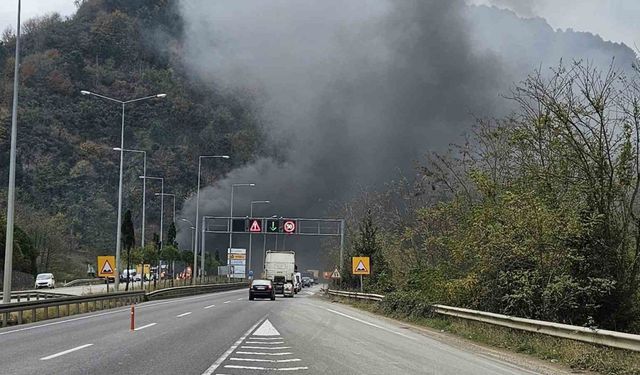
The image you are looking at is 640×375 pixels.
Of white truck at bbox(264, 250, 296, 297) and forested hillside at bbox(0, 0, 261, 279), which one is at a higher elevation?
forested hillside at bbox(0, 0, 261, 279)

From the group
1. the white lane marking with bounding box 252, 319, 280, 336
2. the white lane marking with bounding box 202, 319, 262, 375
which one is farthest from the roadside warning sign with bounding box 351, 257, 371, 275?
the white lane marking with bounding box 202, 319, 262, 375

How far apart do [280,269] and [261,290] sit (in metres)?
13.9

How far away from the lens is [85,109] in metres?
124

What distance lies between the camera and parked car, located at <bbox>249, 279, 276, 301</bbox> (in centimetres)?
5272

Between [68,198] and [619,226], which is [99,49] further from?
[619,226]

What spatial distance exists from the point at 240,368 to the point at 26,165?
106589mm

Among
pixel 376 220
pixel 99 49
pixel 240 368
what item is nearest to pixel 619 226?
pixel 240 368

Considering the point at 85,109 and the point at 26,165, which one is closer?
the point at 26,165

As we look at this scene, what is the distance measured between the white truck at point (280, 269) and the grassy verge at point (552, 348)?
40.4 meters

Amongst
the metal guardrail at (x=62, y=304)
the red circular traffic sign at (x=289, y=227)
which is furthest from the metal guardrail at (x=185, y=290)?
the red circular traffic sign at (x=289, y=227)

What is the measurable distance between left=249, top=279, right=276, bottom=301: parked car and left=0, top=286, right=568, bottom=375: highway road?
2841 cm

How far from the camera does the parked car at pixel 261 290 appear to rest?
52719mm

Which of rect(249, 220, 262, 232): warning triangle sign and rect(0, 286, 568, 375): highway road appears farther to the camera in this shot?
rect(249, 220, 262, 232): warning triangle sign

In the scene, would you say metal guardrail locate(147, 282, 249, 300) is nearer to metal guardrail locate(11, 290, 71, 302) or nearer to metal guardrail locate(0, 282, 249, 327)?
metal guardrail locate(0, 282, 249, 327)
